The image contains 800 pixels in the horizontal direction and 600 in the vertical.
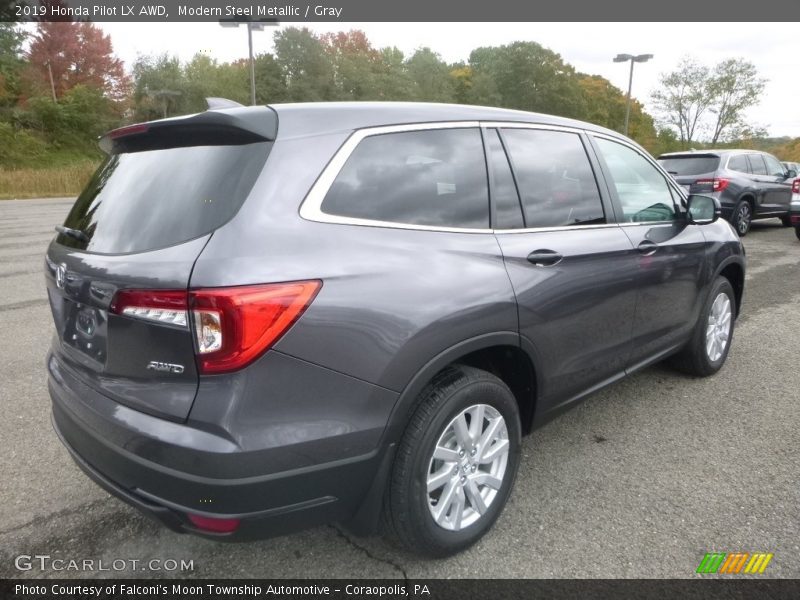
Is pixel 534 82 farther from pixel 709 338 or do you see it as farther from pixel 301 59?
pixel 709 338

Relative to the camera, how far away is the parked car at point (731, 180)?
11.4 m

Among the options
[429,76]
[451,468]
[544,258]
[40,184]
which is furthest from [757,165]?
[429,76]

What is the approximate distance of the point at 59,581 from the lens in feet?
7.13

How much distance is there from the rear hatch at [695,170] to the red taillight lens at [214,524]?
1157 centimetres

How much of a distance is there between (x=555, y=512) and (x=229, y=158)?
2.03 metres

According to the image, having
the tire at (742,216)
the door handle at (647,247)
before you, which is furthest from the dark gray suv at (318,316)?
the tire at (742,216)

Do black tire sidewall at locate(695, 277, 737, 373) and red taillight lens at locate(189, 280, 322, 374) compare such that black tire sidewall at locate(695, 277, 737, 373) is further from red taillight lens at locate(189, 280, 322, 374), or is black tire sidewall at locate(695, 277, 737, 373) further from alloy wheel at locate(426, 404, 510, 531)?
red taillight lens at locate(189, 280, 322, 374)

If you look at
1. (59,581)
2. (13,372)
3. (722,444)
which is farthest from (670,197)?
(13,372)

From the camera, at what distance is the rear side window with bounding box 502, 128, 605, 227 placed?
8.65ft

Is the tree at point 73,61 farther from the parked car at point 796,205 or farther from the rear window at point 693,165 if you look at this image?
the parked car at point 796,205

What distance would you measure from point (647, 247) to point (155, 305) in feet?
8.56

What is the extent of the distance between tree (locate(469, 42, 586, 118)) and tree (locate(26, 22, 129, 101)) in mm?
36600

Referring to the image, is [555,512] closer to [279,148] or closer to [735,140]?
[279,148]

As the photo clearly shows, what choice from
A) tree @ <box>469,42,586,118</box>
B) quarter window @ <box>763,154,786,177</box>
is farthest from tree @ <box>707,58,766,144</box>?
quarter window @ <box>763,154,786,177</box>
